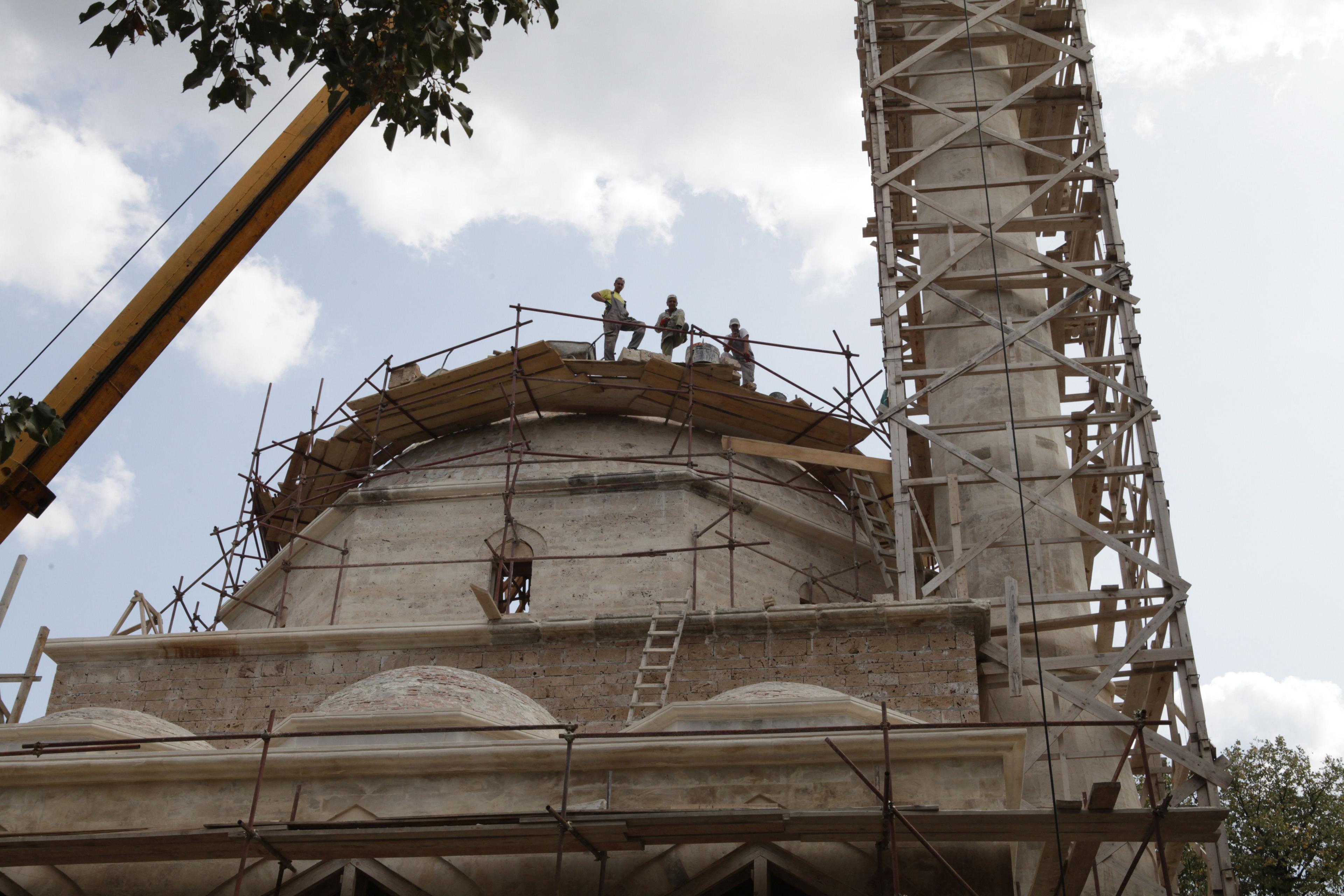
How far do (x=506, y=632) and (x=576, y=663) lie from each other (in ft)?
2.38

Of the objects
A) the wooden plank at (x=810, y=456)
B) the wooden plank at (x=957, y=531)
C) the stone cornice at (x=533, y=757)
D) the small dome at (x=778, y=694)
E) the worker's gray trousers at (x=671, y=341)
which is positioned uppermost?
the worker's gray trousers at (x=671, y=341)

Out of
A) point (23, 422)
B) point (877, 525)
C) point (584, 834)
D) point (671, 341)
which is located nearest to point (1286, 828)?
point (877, 525)

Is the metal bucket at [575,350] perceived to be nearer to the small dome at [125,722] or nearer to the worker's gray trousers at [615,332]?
the worker's gray trousers at [615,332]

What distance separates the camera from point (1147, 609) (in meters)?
13.8

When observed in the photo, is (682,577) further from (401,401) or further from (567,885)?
(567,885)

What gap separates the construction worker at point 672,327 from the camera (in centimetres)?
1850

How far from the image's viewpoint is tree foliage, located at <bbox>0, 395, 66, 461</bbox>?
290 inches

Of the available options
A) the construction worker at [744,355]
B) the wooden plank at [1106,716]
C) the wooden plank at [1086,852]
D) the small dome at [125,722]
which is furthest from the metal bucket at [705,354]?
the wooden plank at [1086,852]

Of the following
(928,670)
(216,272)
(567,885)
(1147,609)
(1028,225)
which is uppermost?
(1028,225)

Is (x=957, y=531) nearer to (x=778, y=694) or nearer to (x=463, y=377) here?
(x=778, y=694)

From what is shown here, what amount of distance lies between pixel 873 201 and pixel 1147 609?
19.3 ft

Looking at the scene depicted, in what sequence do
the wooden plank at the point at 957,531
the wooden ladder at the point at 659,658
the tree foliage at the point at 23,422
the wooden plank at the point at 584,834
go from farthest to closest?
the wooden plank at the point at 957,531 → the wooden ladder at the point at 659,658 → the wooden plank at the point at 584,834 → the tree foliage at the point at 23,422

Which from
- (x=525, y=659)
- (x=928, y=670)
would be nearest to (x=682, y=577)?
(x=525, y=659)

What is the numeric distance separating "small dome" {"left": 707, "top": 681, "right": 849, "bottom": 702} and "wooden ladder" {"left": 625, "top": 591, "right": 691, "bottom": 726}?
139 centimetres
